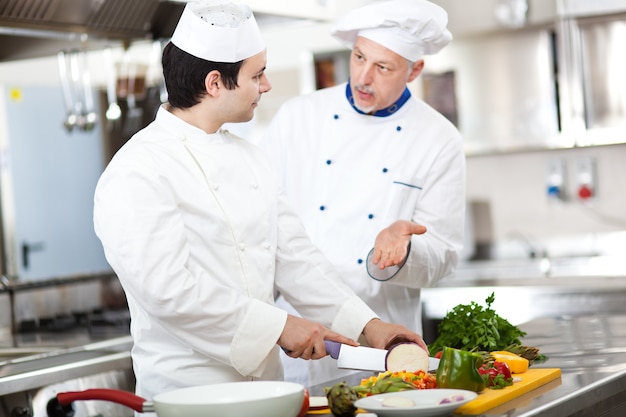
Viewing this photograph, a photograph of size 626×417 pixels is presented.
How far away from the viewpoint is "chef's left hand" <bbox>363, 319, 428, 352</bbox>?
7.19 ft

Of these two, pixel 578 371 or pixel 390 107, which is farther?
pixel 390 107

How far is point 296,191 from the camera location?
3.06 metres

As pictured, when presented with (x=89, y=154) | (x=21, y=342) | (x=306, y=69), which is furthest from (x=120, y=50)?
(x=21, y=342)

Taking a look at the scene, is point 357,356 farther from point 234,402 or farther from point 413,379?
point 234,402

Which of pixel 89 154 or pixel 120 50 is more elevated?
pixel 120 50

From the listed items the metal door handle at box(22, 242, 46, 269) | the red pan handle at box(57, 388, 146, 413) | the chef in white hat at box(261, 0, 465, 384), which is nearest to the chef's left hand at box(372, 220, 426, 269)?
the chef in white hat at box(261, 0, 465, 384)

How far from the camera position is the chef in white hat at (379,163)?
286cm

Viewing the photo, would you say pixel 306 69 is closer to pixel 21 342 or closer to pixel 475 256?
pixel 475 256

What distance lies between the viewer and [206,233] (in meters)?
2.15

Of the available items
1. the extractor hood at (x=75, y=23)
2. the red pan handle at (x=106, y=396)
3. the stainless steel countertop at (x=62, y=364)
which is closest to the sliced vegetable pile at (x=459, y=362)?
the red pan handle at (x=106, y=396)

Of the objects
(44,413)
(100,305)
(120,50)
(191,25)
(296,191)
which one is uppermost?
(120,50)

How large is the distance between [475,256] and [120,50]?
2072 millimetres

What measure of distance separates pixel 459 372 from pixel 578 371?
438 mm

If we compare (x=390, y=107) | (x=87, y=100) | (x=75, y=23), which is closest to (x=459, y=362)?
(x=390, y=107)
